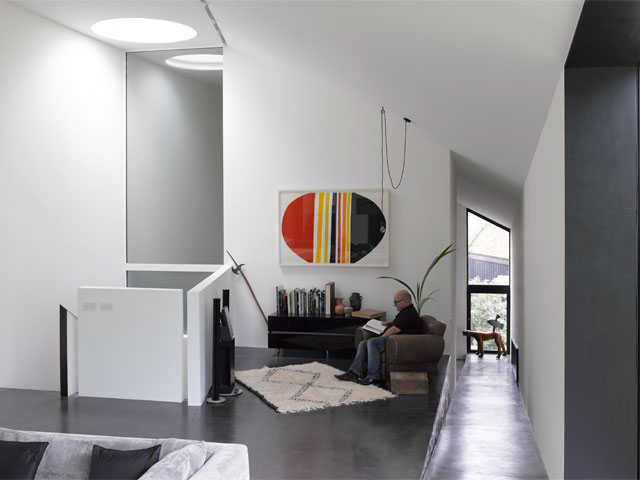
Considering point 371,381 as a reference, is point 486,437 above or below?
below

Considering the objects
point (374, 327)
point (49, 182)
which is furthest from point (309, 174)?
point (49, 182)

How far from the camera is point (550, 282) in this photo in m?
4.64

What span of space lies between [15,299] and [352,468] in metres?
4.60

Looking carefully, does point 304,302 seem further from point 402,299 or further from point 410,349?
point 410,349

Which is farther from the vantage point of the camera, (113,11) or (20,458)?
(113,11)

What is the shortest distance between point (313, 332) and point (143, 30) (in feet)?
14.8

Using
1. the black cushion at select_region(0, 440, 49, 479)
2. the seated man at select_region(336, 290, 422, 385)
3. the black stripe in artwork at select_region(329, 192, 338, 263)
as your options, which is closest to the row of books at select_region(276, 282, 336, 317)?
the black stripe in artwork at select_region(329, 192, 338, 263)

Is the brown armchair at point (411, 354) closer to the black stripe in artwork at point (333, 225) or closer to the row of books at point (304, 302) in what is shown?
the row of books at point (304, 302)

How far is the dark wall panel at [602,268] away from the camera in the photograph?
11.5ft

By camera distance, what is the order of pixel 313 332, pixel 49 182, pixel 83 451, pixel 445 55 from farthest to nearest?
pixel 313 332
pixel 49 182
pixel 445 55
pixel 83 451

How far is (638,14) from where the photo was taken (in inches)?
110

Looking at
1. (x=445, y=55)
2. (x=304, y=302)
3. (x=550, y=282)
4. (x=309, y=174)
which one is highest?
(x=445, y=55)

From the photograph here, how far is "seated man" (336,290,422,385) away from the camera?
7066mm

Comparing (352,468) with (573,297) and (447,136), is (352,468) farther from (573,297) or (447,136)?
(447,136)
